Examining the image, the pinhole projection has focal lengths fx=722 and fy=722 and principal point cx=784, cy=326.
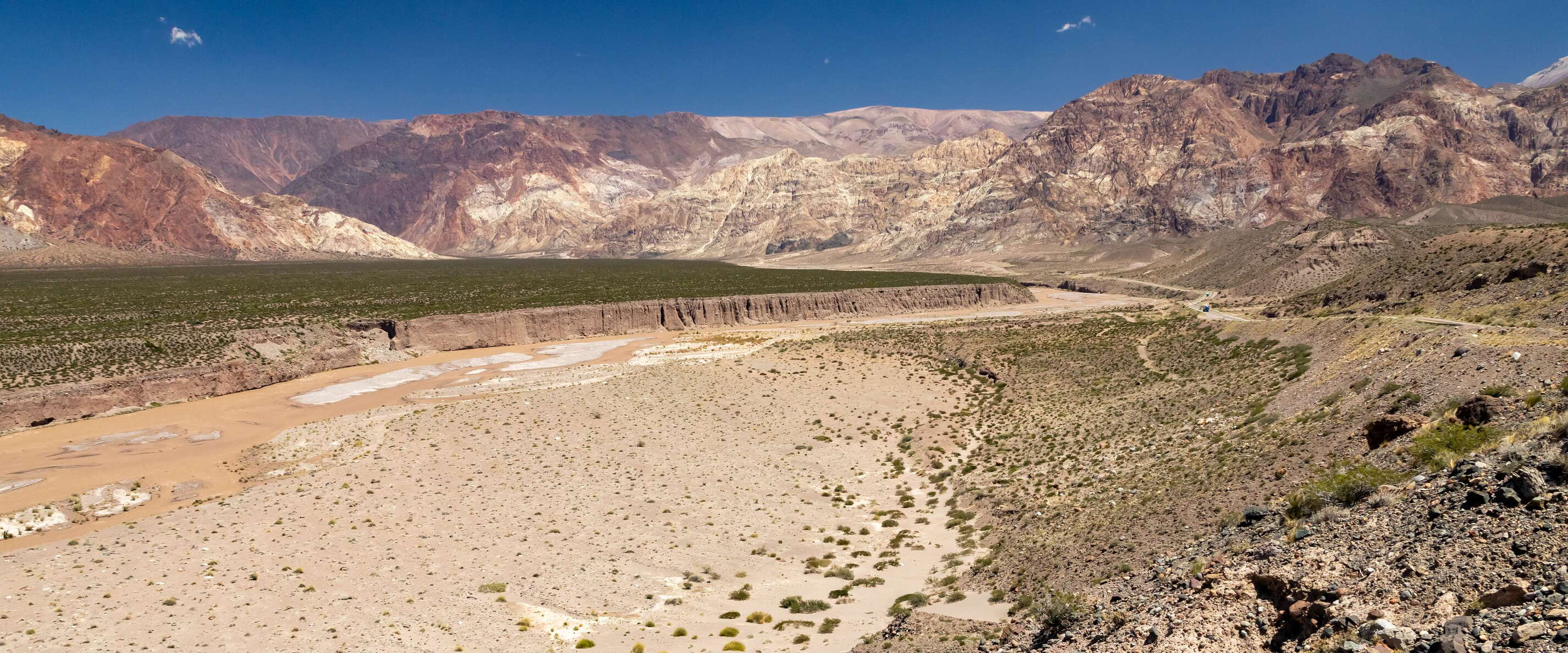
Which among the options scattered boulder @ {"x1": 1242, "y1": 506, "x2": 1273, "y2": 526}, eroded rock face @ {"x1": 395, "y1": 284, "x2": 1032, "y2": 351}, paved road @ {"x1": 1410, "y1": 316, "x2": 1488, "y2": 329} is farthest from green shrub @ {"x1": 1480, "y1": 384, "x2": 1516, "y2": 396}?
eroded rock face @ {"x1": 395, "y1": 284, "x2": 1032, "y2": 351}

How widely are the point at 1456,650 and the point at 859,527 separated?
15.5m

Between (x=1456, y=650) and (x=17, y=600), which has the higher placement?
(x=1456, y=650)

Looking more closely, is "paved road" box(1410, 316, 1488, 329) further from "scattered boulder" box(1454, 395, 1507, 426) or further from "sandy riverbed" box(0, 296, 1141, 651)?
"sandy riverbed" box(0, 296, 1141, 651)

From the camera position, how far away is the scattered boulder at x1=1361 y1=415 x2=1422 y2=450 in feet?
50.6

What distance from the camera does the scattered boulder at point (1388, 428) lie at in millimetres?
15414

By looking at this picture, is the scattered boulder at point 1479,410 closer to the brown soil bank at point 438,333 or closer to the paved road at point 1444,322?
the paved road at point 1444,322

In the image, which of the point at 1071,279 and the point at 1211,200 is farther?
the point at 1211,200

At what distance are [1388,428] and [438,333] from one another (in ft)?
202

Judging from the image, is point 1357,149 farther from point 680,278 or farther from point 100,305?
point 100,305

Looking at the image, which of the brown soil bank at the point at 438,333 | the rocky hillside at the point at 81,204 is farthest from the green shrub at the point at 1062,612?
the rocky hillside at the point at 81,204

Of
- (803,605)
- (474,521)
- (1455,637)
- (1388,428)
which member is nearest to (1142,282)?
(1388,428)

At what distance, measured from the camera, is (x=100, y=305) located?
214ft

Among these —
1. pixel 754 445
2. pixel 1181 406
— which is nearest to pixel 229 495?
pixel 754 445

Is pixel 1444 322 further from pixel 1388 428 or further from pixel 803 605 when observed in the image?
pixel 803 605
